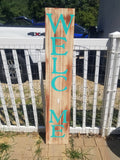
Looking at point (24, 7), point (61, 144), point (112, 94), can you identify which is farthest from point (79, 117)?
point (24, 7)

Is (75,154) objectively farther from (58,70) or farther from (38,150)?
(58,70)

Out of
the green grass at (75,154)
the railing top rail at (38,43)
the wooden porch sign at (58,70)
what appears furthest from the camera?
the green grass at (75,154)

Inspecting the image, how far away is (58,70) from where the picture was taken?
2123 mm

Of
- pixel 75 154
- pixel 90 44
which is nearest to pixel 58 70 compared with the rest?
pixel 90 44

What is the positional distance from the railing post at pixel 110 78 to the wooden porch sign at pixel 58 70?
0.53 m

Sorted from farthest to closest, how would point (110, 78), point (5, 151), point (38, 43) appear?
point (5, 151) < point (110, 78) < point (38, 43)

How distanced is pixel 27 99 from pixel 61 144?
5.70 feet

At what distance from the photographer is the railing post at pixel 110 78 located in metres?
2.06


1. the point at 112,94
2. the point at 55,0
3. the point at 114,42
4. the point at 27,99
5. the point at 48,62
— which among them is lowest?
the point at 27,99

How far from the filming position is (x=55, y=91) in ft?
7.33

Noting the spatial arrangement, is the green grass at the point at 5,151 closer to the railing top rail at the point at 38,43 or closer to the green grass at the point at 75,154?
the green grass at the point at 75,154

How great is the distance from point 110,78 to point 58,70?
749mm

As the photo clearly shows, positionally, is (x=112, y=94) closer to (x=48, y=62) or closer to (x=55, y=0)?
(x=48, y=62)

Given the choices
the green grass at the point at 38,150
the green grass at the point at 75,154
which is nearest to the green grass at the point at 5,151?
the green grass at the point at 38,150
